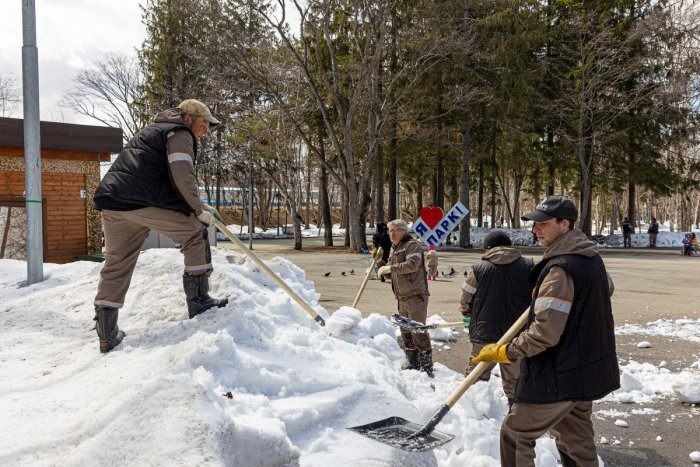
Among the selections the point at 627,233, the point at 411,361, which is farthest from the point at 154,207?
the point at 627,233

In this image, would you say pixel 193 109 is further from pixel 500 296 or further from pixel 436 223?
pixel 436 223

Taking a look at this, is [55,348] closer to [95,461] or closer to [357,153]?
[95,461]

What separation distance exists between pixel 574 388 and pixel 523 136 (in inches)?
1034

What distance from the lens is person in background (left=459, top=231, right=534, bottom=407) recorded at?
446 cm

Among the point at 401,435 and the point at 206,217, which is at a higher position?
the point at 206,217

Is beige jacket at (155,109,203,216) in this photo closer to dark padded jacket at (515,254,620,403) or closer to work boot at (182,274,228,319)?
work boot at (182,274,228,319)

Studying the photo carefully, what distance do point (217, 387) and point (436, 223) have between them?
Answer: 665cm

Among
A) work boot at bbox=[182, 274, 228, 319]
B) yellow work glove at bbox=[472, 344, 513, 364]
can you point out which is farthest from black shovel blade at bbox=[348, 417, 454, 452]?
work boot at bbox=[182, 274, 228, 319]

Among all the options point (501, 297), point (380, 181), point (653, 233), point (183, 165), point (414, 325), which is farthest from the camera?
point (380, 181)

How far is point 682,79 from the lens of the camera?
2795 cm

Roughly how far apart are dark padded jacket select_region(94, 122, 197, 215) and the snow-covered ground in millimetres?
964

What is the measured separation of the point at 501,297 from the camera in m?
4.48

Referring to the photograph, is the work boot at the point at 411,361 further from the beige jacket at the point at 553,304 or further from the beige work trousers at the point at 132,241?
the beige jacket at the point at 553,304

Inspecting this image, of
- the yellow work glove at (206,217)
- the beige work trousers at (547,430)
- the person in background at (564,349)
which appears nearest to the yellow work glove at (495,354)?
the person in background at (564,349)
